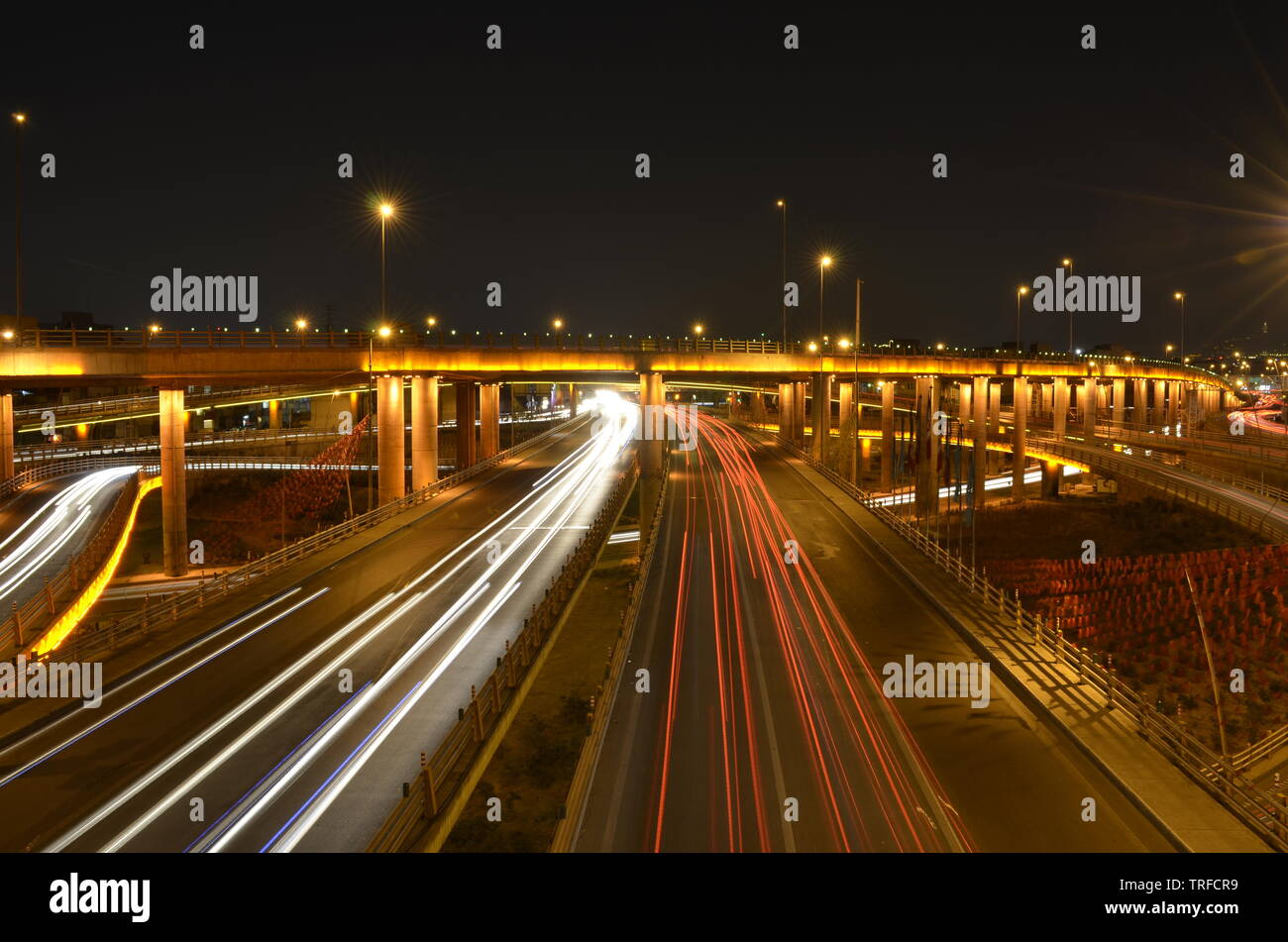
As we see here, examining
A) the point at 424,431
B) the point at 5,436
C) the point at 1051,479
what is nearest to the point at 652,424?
the point at 424,431

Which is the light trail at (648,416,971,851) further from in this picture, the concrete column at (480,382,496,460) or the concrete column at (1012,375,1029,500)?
the concrete column at (1012,375,1029,500)

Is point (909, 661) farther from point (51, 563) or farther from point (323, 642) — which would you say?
point (51, 563)

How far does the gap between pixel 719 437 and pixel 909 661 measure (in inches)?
2867

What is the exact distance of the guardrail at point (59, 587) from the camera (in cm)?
2517

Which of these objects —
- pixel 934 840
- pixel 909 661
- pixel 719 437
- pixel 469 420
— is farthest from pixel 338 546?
pixel 719 437

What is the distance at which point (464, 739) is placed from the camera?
14.7 meters

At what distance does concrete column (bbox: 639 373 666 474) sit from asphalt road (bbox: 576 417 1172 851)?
28534 millimetres

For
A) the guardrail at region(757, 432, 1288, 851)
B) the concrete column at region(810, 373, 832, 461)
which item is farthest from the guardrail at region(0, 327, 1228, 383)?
the guardrail at region(757, 432, 1288, 851)

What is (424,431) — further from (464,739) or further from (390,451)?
(464,739)

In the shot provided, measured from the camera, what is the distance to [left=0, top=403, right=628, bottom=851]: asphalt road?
1238cm

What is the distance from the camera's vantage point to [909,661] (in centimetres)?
Answer: 2056

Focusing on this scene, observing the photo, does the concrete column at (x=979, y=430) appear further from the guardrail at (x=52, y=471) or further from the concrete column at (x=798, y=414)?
the guardrail at (x=52, y=471)

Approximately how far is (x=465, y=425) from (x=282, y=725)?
5821cm

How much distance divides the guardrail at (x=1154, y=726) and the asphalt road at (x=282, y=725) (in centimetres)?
1312
